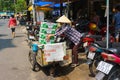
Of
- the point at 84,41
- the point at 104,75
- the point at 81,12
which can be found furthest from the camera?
the point at 81,12

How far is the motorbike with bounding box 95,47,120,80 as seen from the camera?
6.72 meters

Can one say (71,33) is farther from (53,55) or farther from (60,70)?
(60,70)

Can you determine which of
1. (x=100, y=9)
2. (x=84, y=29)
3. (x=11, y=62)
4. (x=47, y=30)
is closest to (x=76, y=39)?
(x=47, y=30)

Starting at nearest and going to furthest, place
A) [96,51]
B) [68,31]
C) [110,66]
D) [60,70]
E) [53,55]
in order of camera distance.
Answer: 1. [110,66]
2. [96,51]
3. [53,55]
4. [68,31]
5. [60,70]

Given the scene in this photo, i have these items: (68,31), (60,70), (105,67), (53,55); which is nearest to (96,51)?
(105,67)

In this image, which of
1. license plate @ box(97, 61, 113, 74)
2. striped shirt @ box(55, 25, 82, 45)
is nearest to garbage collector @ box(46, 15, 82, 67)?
striped shirt @ box(55, 25, 82, 45)

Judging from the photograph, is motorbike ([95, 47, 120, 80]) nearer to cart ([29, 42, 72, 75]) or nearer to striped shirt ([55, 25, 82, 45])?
cart ([29, 42, 72, 75])

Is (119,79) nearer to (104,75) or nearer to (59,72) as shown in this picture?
(104,75)

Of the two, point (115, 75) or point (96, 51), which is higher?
point (96, 51)

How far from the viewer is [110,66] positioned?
685 centimetres

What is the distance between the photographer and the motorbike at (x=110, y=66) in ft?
22.0

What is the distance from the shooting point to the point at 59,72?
32.7 ft

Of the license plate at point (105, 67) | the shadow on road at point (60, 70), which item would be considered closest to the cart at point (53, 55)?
the shadow on road at point (60, 70)

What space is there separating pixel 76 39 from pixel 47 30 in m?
1.72
